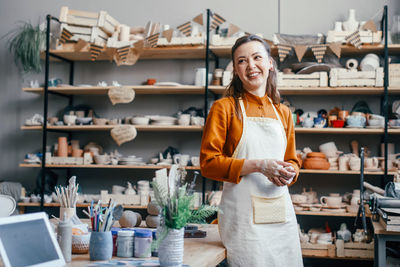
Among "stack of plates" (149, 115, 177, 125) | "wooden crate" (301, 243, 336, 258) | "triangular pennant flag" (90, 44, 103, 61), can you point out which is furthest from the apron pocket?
"triangular pennant flag" (90, 44, 103, 61)

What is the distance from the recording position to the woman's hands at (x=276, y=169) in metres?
1.66

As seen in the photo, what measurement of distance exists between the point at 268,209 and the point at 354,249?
7.85 feet

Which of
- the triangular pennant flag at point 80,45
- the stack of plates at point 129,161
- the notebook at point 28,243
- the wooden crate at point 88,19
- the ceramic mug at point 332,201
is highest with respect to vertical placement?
the wooden crate at point 88,19

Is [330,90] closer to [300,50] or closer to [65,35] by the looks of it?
[300,50]

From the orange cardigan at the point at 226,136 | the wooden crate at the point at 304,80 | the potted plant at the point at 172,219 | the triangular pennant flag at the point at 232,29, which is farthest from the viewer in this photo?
the triangular pennant flag at the point at 232,29

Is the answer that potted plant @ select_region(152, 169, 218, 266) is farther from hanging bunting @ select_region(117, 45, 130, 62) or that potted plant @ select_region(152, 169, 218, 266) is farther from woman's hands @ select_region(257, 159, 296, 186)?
hanging bunting @ select_region(117, 45, 130, 62)

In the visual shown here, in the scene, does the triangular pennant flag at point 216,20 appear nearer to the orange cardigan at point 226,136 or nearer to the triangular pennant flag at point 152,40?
the triangular pennant flag at point 152,40

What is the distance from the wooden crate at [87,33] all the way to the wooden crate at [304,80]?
180cm

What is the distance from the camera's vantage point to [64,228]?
1.47m

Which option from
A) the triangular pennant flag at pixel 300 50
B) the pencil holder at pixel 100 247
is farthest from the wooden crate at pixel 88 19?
the pencil holder at pixel 100 247

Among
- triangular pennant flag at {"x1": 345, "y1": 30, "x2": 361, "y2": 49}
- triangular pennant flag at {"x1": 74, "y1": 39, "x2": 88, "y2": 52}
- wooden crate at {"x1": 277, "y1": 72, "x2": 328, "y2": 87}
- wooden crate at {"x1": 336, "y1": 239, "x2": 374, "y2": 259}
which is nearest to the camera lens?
wooden crate at {"x1": 336, "y1": 239, "x2": 374, "y2": 259}

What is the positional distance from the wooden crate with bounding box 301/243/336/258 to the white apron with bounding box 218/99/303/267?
2.16 meters

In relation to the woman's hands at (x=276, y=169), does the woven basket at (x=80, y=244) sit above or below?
below

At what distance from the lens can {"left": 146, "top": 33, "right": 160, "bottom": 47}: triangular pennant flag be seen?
13.8 feet
